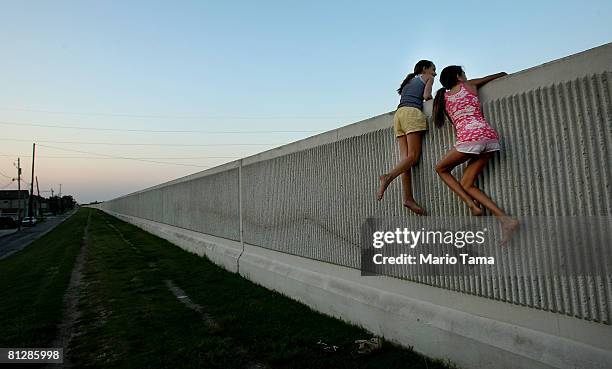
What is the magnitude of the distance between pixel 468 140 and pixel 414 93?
108cm

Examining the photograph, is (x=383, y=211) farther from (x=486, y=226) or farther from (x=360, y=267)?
(x=486, y=226)

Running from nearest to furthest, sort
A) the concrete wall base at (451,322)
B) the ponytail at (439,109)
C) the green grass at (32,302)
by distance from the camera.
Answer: the concrete wall base at (451,322), the ponytail at (439,109), the green grass at (32,302)

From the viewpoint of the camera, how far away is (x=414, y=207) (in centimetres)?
416

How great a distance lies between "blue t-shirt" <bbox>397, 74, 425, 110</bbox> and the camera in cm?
420

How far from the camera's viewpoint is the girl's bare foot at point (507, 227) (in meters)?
3.18

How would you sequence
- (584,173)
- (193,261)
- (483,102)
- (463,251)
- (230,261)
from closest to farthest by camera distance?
(584,173) → (483,102) → (463,251) → (230,261) → (193,261)

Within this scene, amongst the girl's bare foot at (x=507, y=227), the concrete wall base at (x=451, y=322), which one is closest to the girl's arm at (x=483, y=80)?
the girl's bare foot at (x=507, y=227)

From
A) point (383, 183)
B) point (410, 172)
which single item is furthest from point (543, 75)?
point (383, 183)

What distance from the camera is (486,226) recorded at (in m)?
3.52

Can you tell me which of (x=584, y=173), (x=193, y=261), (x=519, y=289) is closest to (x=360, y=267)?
(x=519, y=289)

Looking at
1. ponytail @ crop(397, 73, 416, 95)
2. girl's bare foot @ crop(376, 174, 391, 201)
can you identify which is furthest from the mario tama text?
ponytail @ crop(397, 73, 416, 95)

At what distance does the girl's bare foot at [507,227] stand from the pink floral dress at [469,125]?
585mm

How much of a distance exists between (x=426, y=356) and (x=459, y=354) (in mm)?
391

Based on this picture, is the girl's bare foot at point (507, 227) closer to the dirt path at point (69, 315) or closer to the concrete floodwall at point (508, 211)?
the concrete floodwall at point (508, 211)
